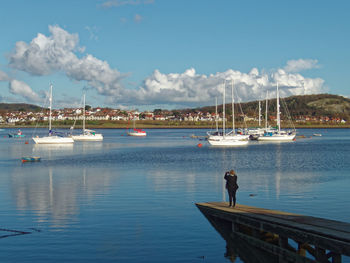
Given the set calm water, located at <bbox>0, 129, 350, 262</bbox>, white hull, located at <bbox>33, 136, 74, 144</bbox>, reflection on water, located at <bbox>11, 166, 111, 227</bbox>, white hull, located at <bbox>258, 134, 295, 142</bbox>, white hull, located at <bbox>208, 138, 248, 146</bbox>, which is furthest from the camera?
white hull, located at <bbox>258, 134, 295, 142</bbox>

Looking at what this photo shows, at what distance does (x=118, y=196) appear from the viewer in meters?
29.0

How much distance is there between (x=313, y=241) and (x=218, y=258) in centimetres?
362

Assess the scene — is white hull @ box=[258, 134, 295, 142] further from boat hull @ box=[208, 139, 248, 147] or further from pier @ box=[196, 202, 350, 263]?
pier @ box=[196, 202, 350, 263]

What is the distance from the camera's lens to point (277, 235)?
1873 cm

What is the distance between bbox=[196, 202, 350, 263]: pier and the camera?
14.9 metres

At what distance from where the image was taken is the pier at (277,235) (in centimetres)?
1491

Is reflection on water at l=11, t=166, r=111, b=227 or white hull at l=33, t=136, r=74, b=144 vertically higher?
white hull at l=33, t=136, r=74, b=144

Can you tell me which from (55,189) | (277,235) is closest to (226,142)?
(55,189)

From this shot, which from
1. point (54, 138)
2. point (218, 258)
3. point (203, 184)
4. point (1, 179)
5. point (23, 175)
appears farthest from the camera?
point (54, 138)

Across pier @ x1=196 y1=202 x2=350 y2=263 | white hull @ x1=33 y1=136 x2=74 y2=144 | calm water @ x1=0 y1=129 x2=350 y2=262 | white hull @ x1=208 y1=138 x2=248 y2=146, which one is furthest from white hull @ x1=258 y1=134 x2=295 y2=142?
pier @ x1=196 y1=202 x2=350 y2=263

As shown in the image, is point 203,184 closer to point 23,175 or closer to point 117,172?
point 117,172

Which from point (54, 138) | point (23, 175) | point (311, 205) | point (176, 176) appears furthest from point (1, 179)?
point (54, 138)

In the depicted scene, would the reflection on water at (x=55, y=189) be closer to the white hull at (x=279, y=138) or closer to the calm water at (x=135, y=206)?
the calm water at (x=135, y=206)

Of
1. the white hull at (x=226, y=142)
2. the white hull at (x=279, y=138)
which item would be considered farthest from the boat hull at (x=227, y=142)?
the white hull at (x=279, y=138)
